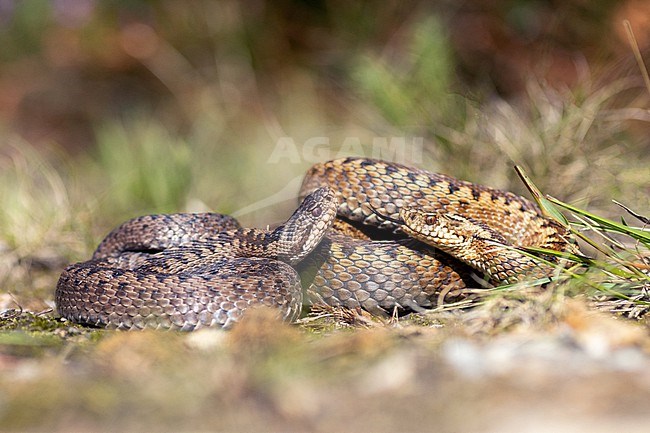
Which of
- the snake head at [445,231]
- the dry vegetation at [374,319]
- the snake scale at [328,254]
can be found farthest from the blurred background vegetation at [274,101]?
the snake head at [445,231]

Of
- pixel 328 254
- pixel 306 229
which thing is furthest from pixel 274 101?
pixel 306 229

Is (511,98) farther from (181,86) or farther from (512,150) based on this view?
(181,86)

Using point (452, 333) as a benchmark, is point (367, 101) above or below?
above

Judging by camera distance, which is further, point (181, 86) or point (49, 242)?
point (181, 86)

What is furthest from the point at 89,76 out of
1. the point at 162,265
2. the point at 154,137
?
the point at 162,265

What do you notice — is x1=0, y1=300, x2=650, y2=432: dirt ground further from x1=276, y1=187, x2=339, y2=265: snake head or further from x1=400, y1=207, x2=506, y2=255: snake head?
x1=276, y1=187, x2=339, y2=265: snake head

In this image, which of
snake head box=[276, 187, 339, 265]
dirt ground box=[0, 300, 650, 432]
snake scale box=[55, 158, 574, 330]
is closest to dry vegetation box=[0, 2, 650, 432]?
dirt ground box=[0, 300, 650, 432]
